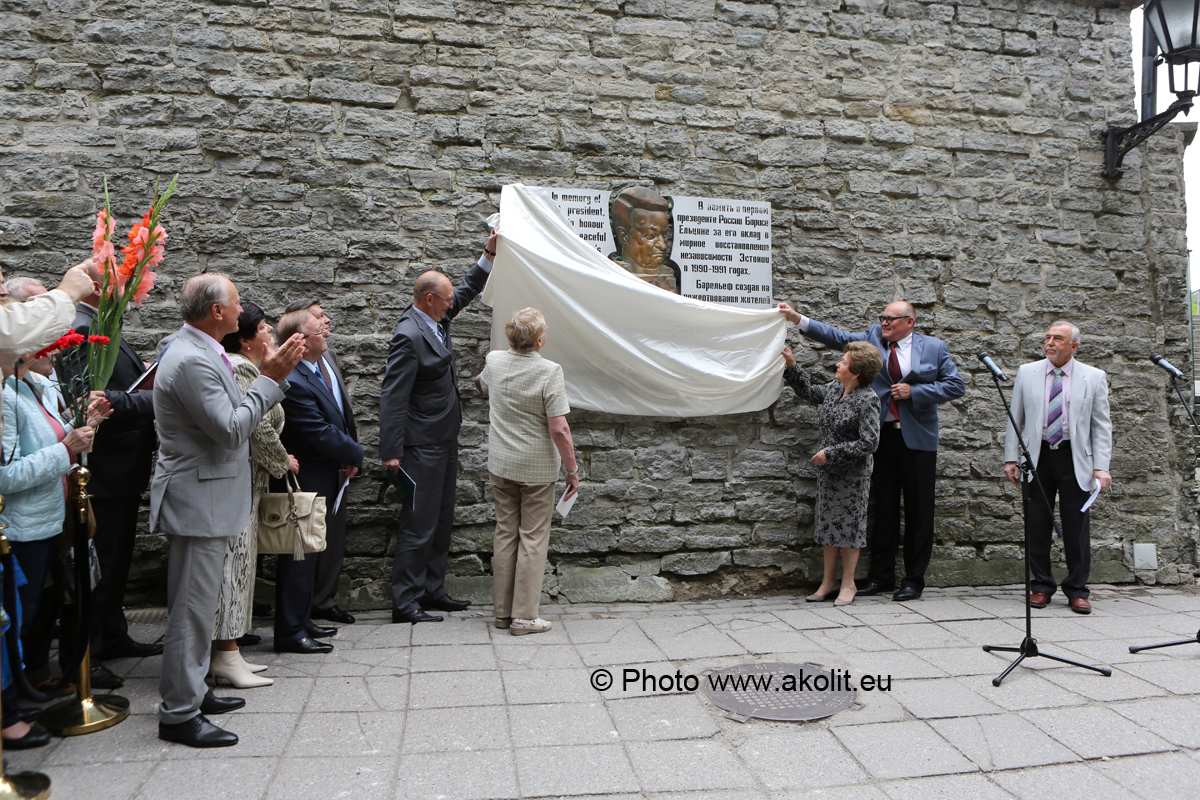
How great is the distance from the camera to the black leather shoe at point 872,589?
4789 mm

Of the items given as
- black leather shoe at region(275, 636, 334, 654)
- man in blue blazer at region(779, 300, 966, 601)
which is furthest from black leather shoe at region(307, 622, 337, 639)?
man in blue blazer at region(779, 300, 966, 601)

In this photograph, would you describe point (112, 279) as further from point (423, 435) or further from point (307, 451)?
point (423, 435)

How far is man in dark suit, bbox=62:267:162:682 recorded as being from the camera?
3305 millimetres

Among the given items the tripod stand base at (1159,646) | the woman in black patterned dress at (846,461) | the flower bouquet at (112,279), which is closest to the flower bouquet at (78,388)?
the flower bouquet at (112,279)

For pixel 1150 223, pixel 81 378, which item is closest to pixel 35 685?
pixel 81 378

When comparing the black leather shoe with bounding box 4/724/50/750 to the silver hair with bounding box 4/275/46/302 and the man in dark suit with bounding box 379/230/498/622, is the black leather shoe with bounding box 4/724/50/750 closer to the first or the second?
the silver hair with bounding box 4/275/46/302

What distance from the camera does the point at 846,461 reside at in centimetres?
458

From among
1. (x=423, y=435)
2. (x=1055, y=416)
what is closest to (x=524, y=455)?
(x=423, y=435)

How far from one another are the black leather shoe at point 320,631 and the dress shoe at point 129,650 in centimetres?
65

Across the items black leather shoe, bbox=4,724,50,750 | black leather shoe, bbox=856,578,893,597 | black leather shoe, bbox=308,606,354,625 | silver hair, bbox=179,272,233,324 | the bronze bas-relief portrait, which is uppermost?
the bronze bas-relief portrait

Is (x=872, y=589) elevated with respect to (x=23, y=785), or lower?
elevated

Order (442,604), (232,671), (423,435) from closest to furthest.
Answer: (232,671), (423,435), (442,604)

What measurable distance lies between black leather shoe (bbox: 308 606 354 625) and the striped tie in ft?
13.7

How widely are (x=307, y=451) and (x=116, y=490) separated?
2.59 feet
